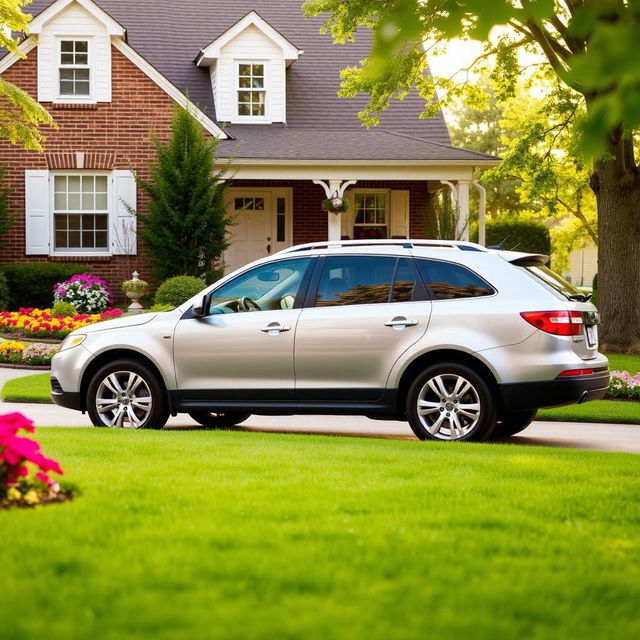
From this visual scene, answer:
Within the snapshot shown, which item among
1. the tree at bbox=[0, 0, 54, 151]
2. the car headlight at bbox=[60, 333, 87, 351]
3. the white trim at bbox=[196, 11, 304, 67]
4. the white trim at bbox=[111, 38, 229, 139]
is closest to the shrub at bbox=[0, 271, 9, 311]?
the tree at bbox=[0, 0, 54, 151]

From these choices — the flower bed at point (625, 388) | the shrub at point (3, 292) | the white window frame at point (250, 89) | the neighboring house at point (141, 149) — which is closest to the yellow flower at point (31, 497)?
the flower bed at point (625, 388)

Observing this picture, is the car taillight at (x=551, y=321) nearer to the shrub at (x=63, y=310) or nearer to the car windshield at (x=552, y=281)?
the car windshield at (x=552, y=281)

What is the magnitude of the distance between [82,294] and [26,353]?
614cm

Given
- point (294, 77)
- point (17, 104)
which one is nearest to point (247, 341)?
point (17, 104)

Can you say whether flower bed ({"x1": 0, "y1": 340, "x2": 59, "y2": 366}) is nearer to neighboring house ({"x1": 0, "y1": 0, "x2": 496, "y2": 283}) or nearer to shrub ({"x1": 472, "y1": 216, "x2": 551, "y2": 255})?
neighboring house ({"x1": 0, "y1": 0, "x2": 496, "y2": 283})

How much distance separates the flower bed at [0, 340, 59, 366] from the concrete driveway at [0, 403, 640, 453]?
180 inches

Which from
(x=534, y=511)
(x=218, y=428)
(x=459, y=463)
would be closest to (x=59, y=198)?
(x=218, y=428)

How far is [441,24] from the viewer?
465 centimetres

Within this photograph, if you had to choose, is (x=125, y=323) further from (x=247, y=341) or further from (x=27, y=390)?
(x=27, y=390)

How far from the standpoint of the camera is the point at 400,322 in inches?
381

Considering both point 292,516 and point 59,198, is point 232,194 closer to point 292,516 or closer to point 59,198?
point 59,198

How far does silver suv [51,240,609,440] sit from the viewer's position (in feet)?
30.9

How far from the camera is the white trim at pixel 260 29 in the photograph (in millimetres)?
27688

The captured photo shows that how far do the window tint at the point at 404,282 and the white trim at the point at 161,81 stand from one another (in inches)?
642
